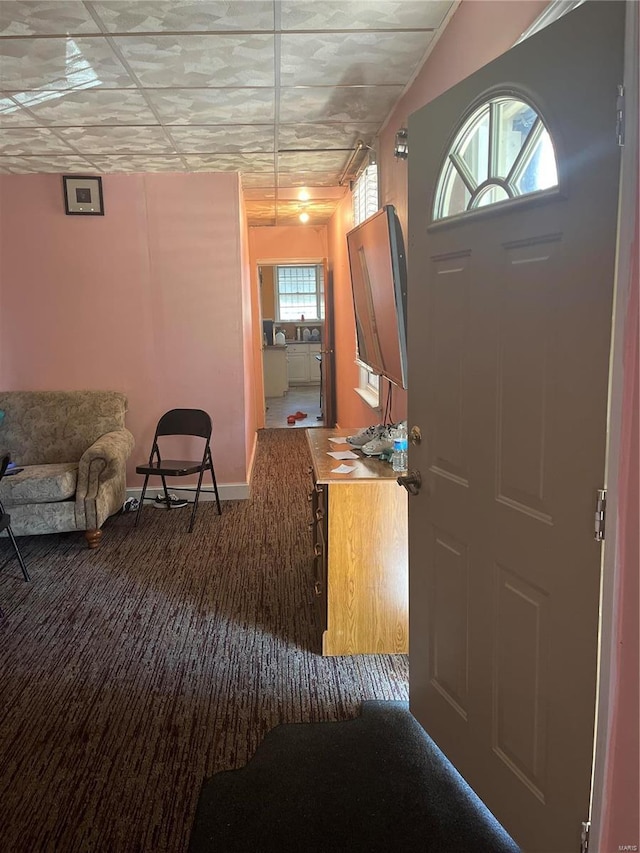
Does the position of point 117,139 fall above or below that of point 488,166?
above

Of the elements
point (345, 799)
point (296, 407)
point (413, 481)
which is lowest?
point (345, 799)

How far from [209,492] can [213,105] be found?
113 inches

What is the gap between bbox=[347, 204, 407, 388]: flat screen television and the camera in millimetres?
2988

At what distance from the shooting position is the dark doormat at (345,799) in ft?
5.88

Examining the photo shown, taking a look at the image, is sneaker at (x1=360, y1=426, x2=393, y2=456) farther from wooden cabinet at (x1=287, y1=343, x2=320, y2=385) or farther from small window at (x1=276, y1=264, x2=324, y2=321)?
small window at (x1=276, y1=264, x2=324, y2=321)

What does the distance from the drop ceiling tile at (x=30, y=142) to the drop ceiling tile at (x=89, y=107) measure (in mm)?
229

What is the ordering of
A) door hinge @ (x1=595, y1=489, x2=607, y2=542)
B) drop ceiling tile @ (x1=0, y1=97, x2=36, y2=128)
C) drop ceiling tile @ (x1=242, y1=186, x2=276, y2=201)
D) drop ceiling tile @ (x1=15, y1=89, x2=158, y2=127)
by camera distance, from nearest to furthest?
door hinge @ (x1=595, y1=489, x2=607, y2=542) → drop ceiling tile @ (x1=15, y1=89, x2=158, y2=127) → drop ceiling tile @ (x1=0, y1=97, x2=36, y2=128) → drop ceiling tile @ (x1=242, y1=186, x2=276, y2=201)

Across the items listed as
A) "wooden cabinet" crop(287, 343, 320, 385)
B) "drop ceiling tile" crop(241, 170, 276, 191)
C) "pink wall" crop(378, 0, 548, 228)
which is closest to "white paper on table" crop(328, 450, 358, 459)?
"pink wall" crop(378, 0, 548, 228)

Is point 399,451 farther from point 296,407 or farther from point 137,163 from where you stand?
point 296,407

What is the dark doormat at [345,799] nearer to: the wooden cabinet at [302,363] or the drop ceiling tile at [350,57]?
the drop ceiling tile at [350,57]

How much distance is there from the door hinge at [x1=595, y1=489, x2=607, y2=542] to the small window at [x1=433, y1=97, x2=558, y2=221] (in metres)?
0.66

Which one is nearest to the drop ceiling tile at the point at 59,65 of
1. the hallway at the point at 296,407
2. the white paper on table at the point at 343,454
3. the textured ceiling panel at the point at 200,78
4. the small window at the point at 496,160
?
the textured ceiling panel at the point at 200,78

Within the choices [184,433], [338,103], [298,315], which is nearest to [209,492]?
[184,433]

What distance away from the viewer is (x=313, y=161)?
15.1ft
